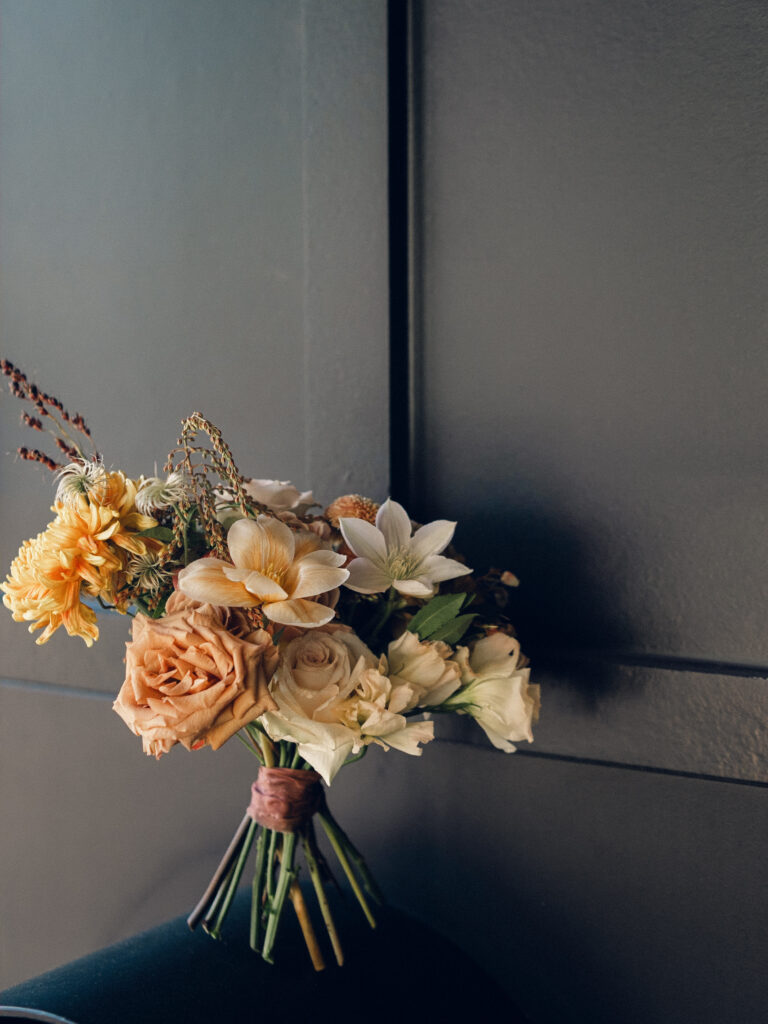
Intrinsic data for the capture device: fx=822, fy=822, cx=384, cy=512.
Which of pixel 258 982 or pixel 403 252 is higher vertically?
pixel 403 252

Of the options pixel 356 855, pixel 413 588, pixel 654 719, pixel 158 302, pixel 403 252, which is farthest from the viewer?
pixel 158 302

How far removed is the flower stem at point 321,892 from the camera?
859 millimetres

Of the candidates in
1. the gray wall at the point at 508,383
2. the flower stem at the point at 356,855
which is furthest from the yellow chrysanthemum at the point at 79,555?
the gray wall at the point at 508,383

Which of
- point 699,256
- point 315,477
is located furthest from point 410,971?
point 699,256

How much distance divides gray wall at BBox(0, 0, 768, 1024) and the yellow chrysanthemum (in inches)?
18.3

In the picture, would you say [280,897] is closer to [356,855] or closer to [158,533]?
[356,855]

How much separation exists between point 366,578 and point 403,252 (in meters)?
0.57

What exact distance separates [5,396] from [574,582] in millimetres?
1077

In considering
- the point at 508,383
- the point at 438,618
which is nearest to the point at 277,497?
the point at 438,618

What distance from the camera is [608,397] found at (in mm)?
1068

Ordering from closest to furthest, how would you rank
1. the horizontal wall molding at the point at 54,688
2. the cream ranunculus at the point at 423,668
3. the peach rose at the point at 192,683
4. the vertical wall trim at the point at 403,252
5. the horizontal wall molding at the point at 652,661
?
the peach rose at the point at 192,683 < the cream ranunculus at the point at 423,668 < the horizontal wall molding at the point at 652,661 < the vertical wall trim at the point at 403,252 < the horizontal wall molding at the point at 54,688

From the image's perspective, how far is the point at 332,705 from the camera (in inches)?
29.2

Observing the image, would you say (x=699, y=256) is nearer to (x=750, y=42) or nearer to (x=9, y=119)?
(x=750, y=42)

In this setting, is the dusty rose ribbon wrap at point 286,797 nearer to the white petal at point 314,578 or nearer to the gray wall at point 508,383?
the white petal at point 314,578
